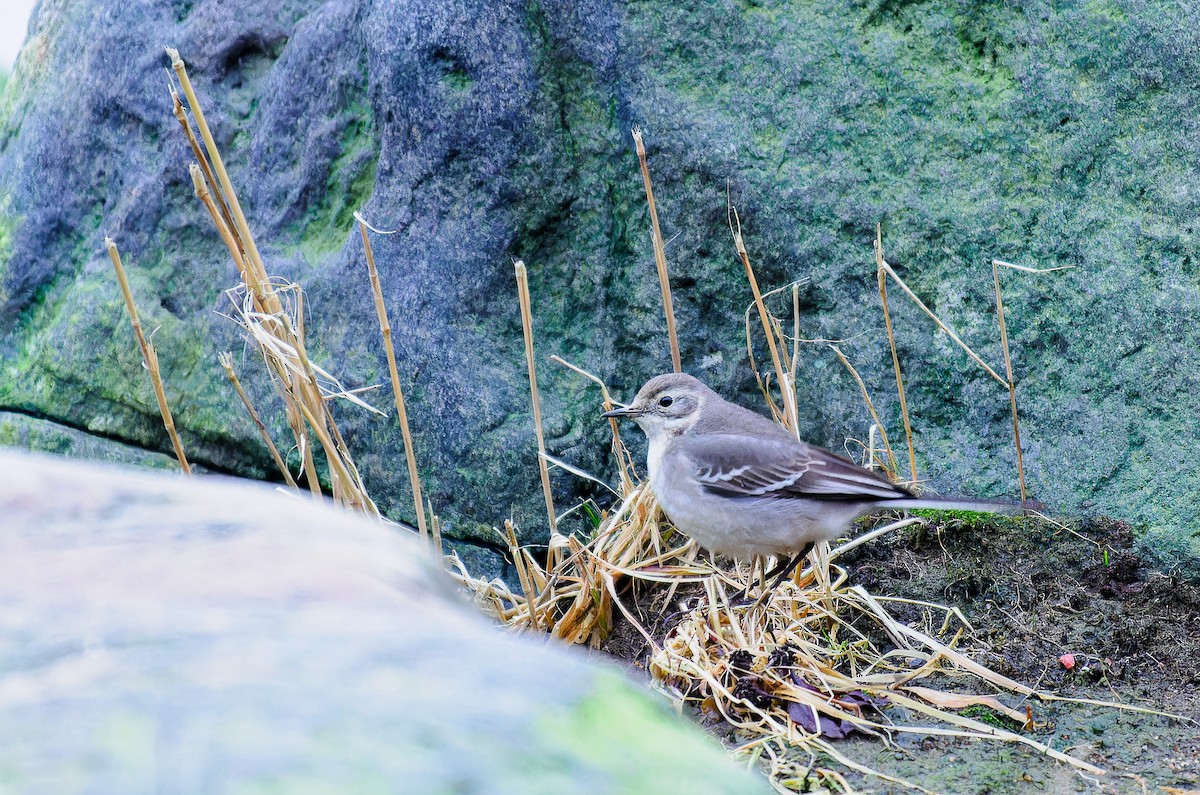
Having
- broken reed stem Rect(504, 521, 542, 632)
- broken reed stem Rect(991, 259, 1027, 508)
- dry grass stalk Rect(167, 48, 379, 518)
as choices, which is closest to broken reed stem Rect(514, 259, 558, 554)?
broken reed stem Rect(504, 521, 542, 632)

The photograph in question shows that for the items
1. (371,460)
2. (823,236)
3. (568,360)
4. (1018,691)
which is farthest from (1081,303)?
(371,460)

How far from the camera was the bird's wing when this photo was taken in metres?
4.05

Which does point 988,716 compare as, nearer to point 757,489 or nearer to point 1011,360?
point 757,489

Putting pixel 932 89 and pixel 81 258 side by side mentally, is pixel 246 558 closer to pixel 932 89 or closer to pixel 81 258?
pixel 932 89

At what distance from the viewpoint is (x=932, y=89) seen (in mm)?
4711

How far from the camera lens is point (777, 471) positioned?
4.25 metres

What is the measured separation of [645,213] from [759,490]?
1508mm

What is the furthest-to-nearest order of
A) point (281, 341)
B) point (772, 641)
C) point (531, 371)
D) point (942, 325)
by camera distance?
point (942, 325) → point (531, 371) → point (772, 641) → point (281, 341)

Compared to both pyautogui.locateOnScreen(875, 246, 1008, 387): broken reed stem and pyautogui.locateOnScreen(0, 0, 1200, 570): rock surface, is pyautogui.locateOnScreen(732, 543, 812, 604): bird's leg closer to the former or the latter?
pyautogui.locateOnScreen(0, 0, 1200, 570): rock surface

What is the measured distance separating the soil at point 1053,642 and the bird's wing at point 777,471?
0.55 metres

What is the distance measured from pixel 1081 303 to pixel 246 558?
3789 millimetres

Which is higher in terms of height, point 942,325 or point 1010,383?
point 942,325

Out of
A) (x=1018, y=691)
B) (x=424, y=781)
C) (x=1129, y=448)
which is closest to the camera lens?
(x=424, y=781)

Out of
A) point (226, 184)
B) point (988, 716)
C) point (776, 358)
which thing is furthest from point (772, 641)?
point (226, 184)
